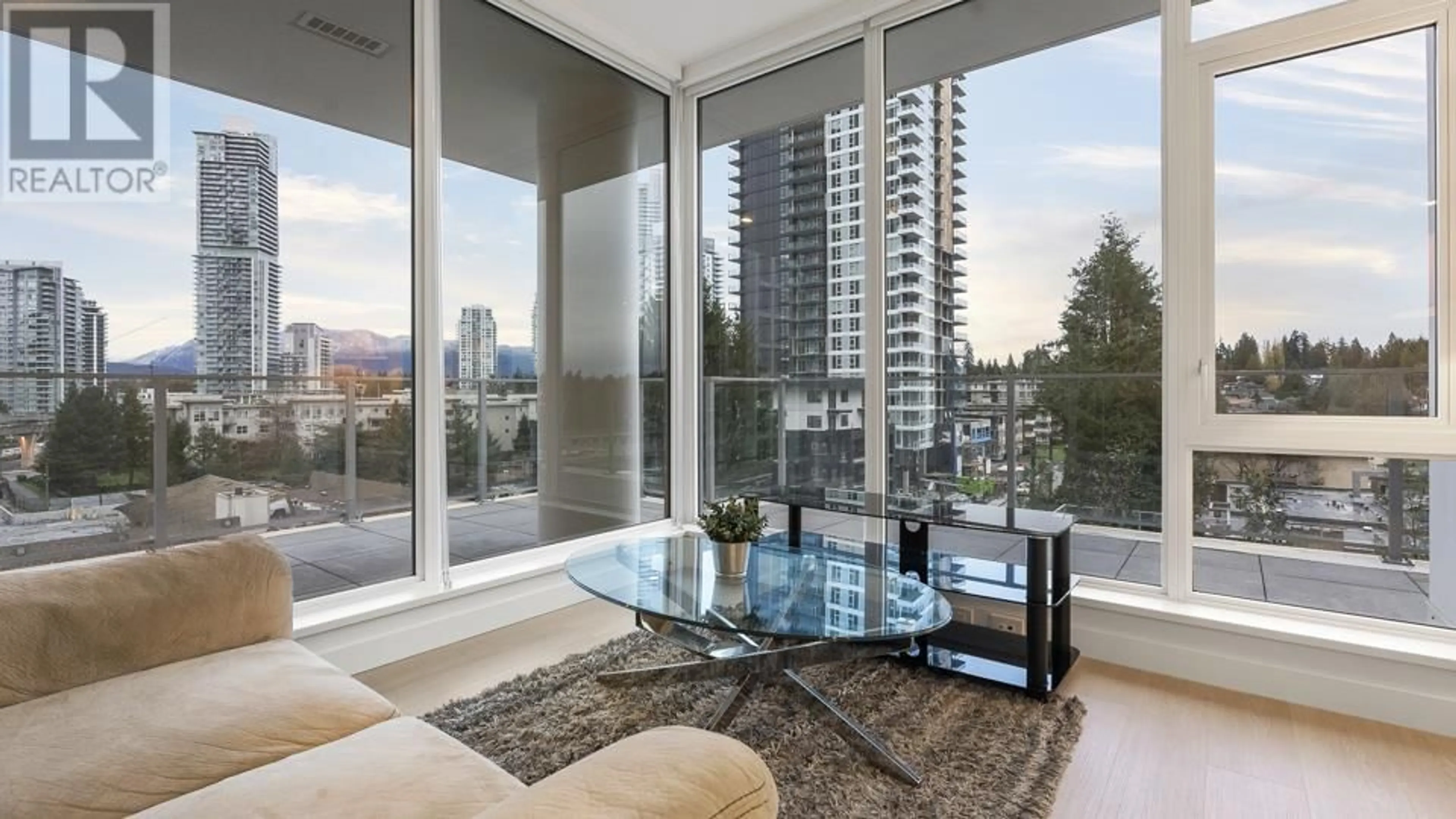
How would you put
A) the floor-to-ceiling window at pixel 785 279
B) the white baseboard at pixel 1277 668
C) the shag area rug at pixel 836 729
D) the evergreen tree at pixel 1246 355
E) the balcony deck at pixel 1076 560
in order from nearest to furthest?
1. the shag area rug at pixel 836 729
2. the white baseboard at pixel 1277 668
3. the balcony deck at pixel 1076 560
4. the evergreen tree at pixel 1246 355
5. the floor-to-ceiling window at pixel 785 279

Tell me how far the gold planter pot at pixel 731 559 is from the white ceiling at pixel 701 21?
2630 millimetres

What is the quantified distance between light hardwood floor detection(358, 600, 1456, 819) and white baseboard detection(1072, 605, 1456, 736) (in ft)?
0.14

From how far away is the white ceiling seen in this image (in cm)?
322

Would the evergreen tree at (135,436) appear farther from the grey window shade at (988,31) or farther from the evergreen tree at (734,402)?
the grey window shade at (988,31)

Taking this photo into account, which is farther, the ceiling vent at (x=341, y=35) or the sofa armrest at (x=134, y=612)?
the ceiling vent at (x=341, y=35)

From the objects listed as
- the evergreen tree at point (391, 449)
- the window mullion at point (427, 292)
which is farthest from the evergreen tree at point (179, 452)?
the window mullion at point (427, 292)

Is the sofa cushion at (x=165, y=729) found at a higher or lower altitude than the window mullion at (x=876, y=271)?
lower

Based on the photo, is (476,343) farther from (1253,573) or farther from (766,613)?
(1253,573)

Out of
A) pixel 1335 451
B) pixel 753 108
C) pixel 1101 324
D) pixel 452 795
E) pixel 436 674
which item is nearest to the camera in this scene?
pixel 452 795

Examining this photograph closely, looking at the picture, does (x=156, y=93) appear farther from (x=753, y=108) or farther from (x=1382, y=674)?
(x=1382, y=674)

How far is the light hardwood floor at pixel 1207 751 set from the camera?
166 centimetres

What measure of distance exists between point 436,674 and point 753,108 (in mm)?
3304

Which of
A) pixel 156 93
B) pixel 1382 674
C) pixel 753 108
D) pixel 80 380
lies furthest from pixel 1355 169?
pixel 80 380

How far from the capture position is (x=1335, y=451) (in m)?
2.27
